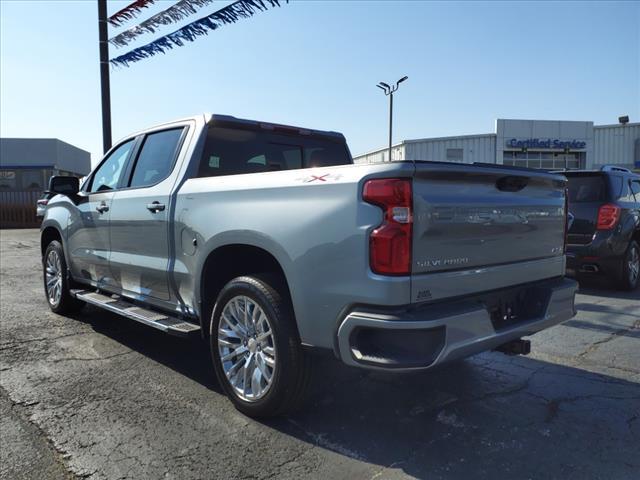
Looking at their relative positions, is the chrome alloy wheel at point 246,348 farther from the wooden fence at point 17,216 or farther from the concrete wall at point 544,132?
the concrete wall at point 544,132

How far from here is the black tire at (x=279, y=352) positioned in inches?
120

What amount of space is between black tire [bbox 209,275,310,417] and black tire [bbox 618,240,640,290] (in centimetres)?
609

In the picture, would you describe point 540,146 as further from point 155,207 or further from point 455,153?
point 155,207

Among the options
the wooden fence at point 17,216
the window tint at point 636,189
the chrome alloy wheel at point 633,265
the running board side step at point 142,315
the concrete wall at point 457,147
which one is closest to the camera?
the running board side step at point 142,315

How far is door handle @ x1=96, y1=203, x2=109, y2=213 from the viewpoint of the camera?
16.1 ft

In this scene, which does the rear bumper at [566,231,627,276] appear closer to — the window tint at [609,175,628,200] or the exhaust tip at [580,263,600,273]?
the exhaust tip at [580,263,600,273]

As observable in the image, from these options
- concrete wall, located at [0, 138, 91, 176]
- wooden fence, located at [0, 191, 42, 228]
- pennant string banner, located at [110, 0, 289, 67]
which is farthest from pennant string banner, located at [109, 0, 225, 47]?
concrete wall, located at [0, 138, 91, 176]

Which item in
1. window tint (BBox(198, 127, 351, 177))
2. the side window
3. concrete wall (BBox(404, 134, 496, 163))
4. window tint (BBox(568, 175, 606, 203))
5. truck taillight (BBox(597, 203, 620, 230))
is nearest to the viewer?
window tint (BBox(198, 127, 351, 177))

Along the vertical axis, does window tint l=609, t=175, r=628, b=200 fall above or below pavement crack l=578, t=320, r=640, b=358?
above

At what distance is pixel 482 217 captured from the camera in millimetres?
3014

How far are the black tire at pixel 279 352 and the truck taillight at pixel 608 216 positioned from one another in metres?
5.73

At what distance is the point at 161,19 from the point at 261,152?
5.06m

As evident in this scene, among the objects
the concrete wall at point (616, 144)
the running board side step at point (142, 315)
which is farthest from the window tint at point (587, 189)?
the concrete wall at point (616, 144)

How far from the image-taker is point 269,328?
10.5ft
